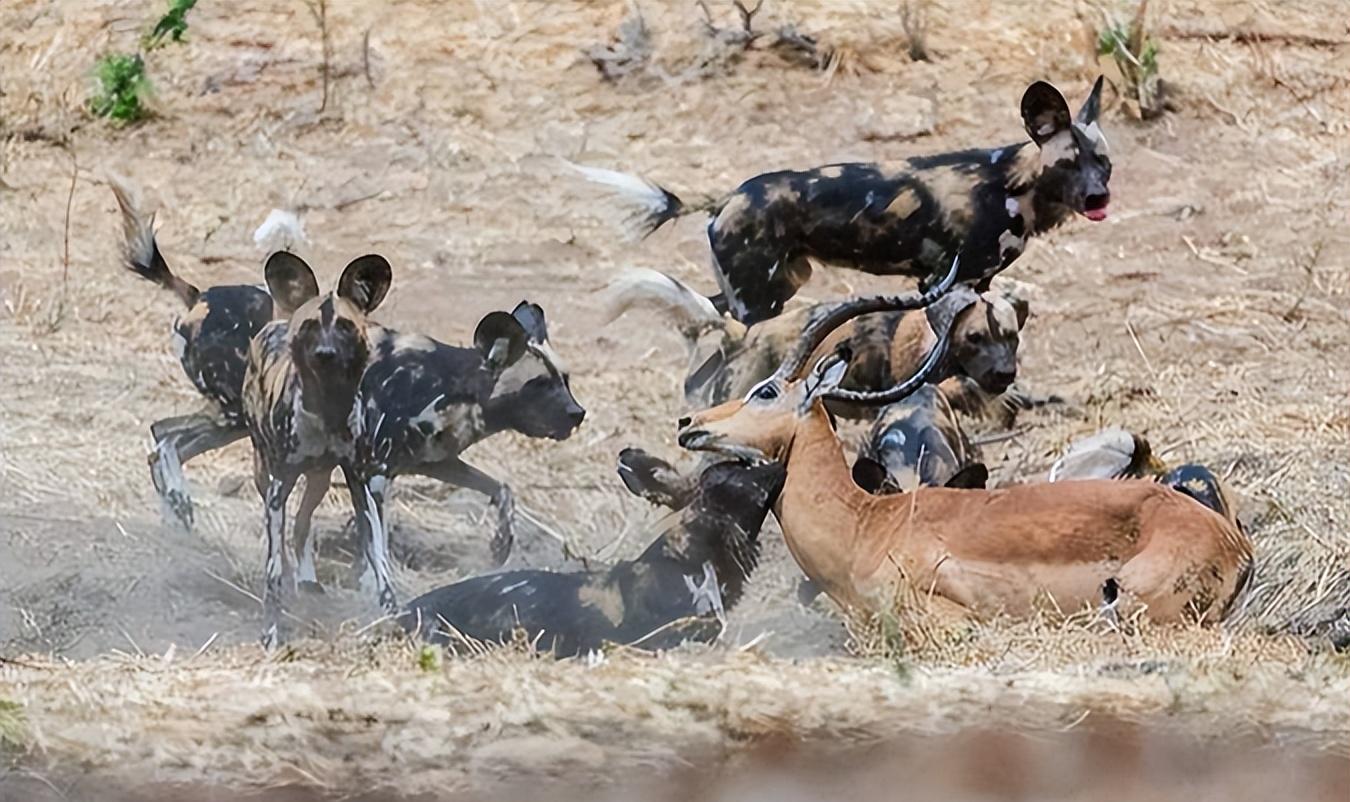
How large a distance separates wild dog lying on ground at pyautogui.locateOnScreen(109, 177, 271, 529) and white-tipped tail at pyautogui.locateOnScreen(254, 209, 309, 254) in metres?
0.15

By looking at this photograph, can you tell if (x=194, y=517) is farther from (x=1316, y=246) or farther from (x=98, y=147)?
(x=1316, y=246)

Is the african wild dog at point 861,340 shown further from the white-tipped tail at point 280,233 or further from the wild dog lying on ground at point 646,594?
the white-tipped tail at point 280,233

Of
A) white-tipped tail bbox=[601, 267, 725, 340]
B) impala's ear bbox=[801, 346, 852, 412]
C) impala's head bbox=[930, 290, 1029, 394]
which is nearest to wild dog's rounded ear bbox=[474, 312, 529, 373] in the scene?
white-tipped tail bbox=[601, 267, 725, 340]

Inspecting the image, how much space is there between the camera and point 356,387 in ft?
22.2

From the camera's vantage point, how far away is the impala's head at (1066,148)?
6.96 m

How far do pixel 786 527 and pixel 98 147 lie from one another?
91.3 inches

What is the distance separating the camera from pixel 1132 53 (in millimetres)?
7082

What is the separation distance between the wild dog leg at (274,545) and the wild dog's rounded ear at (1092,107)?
8.04 feet

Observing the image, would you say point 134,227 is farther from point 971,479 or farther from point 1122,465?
point 1122,465

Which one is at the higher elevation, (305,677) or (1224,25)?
(1224,25)

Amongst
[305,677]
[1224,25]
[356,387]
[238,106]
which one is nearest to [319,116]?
[238,106]

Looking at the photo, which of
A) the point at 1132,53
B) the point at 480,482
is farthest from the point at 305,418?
the point at 1132,53

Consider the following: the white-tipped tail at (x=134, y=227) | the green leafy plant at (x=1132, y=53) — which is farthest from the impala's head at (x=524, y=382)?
the green leafy plant at (x=1132, y=53)

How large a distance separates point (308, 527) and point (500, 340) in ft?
2.43
